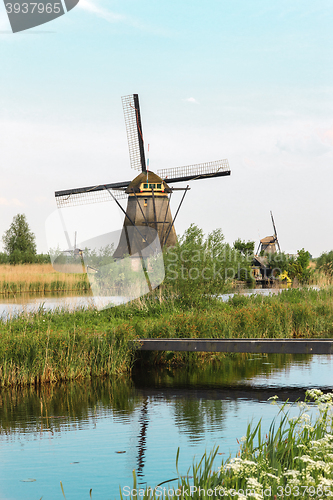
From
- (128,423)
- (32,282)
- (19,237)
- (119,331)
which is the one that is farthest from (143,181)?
(19,237)

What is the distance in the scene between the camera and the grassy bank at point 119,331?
10562 mm

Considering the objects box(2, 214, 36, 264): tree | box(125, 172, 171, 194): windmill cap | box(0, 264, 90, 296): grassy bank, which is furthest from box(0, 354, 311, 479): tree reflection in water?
box(2, 214, 36, 264): tree

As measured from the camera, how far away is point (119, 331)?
1186 cm

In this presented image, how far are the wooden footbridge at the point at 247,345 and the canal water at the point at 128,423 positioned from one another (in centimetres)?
59

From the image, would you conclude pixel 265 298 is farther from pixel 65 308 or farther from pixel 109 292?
pixel 65 308

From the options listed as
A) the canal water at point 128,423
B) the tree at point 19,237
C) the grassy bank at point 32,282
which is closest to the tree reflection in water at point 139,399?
the canal water at point 128,423

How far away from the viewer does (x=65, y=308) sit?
48.4ft

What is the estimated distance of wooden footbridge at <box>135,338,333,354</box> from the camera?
11164mm

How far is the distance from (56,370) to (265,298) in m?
10.7

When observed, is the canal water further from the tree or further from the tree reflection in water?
the tree

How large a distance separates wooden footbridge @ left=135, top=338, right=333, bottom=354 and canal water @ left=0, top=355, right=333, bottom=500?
1.93 ft

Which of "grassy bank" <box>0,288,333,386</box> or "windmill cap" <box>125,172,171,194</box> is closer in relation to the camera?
"grassy bank" <box>0,288,333,386</box>

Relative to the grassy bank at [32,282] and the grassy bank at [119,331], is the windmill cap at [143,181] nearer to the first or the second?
the grassy bank at [32,282]

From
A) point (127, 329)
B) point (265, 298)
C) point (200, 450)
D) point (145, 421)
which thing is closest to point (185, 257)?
point (265, 298)
